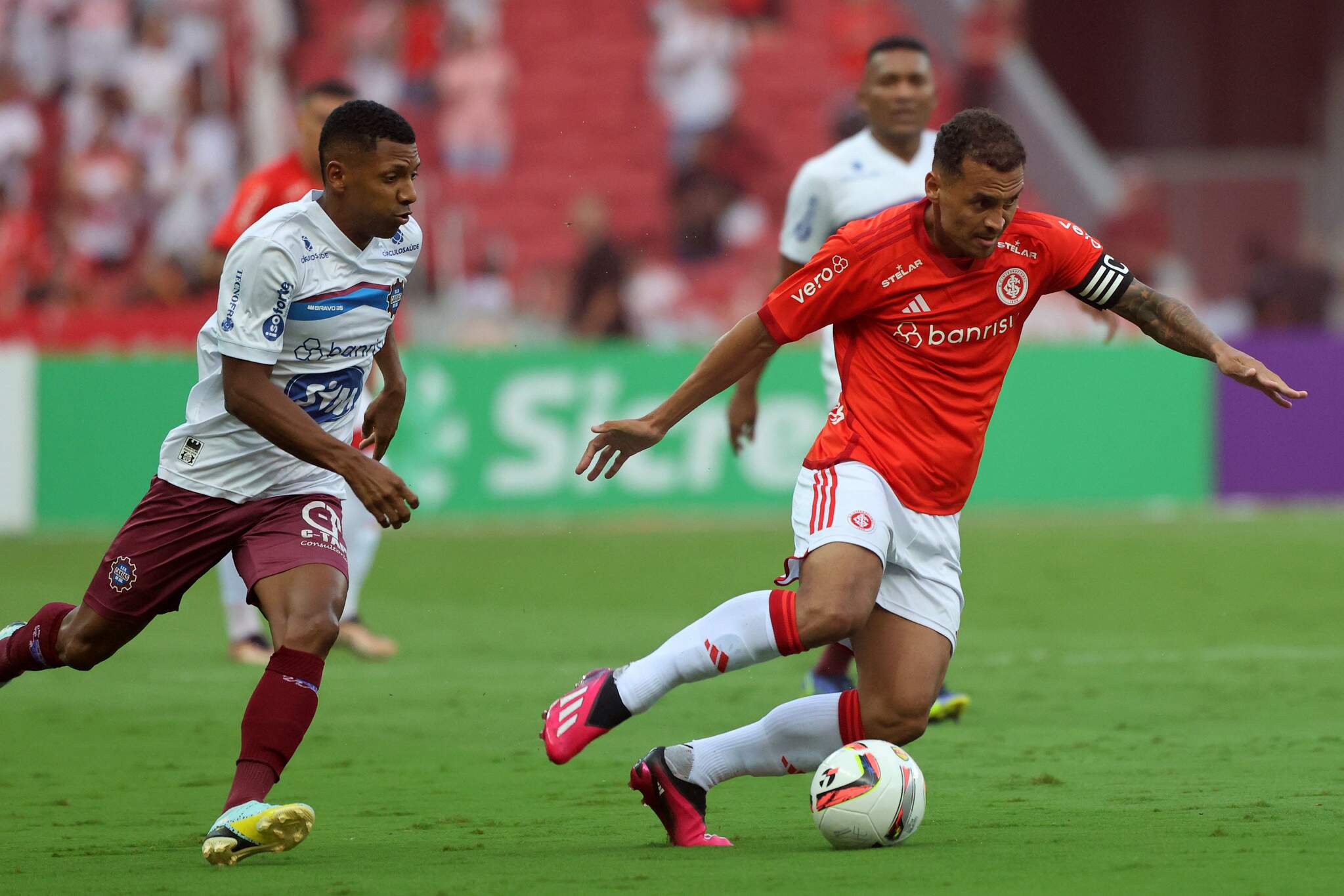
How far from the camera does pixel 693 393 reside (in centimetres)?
566

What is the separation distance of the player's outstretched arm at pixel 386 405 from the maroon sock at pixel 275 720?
3.52ft

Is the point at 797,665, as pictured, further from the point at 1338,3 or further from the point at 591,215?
the point at 1338,3

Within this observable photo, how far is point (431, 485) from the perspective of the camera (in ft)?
53.8

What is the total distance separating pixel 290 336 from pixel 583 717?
1.42 meters

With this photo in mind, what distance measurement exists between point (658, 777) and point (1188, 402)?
12.7m

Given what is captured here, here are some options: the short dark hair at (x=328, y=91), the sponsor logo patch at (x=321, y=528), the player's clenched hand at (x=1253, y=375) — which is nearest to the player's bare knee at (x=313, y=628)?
the sponsor logo patch at (x=321, y=528)

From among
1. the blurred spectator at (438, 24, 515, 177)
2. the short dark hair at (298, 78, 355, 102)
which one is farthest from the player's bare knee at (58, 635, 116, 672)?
the blurred spectator at (438, 24, 515, 177)

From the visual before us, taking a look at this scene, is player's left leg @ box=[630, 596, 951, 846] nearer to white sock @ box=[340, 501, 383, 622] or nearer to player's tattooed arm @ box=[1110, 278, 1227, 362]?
player's tattooed arm @ box=[1110, 278, 1227, 362]

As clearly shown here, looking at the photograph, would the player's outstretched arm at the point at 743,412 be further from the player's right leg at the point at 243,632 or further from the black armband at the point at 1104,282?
the player's right leg at the point at 243,632

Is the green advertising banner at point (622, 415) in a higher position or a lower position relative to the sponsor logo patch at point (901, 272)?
lower

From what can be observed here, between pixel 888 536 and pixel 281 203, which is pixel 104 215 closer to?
pixel 281 203

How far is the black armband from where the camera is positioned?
5930 millimetres

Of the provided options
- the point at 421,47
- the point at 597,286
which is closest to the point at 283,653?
the point at 597,286

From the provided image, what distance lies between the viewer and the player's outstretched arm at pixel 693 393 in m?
5.60
